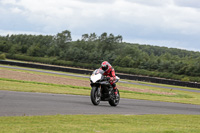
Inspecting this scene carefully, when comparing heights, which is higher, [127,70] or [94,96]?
[127,70]

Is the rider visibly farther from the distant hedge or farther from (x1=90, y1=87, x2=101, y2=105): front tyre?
the distant hedge

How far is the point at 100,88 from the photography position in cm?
1441

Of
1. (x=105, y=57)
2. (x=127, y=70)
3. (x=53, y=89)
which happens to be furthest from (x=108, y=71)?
(x=105, y=57)

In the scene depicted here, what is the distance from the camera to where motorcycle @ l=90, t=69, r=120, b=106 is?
13875 millimetres

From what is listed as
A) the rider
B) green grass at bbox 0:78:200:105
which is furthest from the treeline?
the rider

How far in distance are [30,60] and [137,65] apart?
90.1ft

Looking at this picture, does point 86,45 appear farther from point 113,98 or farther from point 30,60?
point 113,98

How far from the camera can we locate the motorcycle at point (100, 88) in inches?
546

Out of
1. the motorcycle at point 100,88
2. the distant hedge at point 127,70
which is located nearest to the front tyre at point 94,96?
the motorcycle at point 100,88

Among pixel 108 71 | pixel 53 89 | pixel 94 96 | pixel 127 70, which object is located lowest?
pixel 53 89

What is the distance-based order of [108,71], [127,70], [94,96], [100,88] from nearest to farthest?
[94,96] < [100,88] < [108,71] < [127,70]

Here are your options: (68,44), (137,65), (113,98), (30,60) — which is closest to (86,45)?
(68,44)

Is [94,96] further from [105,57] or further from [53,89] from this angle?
[105,57]

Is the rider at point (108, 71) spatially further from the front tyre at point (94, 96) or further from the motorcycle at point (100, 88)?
the front tyre at point (94, 96)
